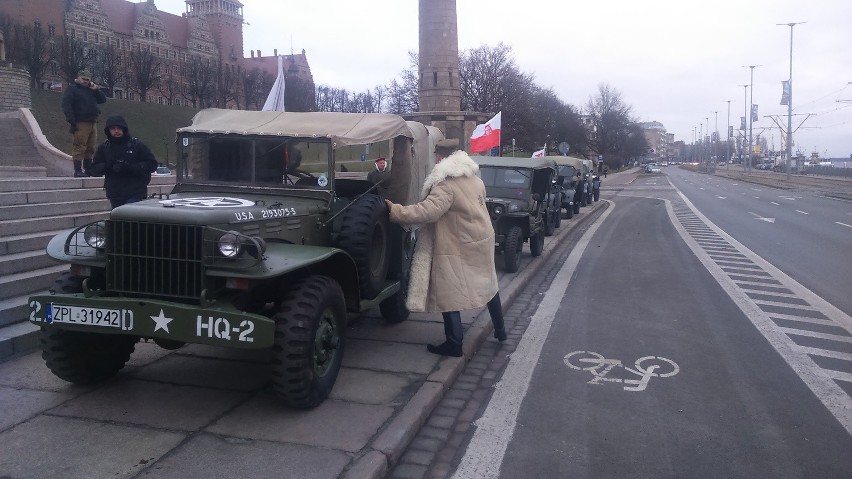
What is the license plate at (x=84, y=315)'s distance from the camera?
475 centimetres

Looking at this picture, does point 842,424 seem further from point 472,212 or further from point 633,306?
point 633,306

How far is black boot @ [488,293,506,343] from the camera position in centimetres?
718

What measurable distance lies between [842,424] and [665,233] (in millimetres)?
15462

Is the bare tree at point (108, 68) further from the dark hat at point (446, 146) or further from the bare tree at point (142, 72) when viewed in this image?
the dark hat at point (446, 146)

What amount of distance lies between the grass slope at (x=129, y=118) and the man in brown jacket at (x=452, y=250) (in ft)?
113

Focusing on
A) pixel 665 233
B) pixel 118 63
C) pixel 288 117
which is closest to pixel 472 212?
pixel 288 117

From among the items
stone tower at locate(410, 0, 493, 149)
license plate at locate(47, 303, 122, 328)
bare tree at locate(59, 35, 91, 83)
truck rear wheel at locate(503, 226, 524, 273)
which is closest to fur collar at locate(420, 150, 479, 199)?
license plate at locate(47, 303, 122, 328)

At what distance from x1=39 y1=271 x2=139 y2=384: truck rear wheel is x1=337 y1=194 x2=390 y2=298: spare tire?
75.6 inches

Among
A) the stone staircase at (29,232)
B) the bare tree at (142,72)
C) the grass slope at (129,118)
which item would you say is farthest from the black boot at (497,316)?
the bare tree at (142,72)

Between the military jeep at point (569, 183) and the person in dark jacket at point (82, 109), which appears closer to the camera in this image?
the person in dark jacket at point (82, 109)

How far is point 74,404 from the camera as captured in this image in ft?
16.9

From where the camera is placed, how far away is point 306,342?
4895mm

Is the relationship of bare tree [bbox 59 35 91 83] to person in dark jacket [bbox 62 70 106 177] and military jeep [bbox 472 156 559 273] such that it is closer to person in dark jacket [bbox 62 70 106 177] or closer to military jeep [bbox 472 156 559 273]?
person in dark jacket [bbox 62 70 106 177]

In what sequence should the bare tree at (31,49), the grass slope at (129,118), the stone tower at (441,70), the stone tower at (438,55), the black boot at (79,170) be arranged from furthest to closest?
the bare tree at (31,49) < the grass slope at (129,118) < the stone tower at (441,70) < the stone tower at (438,55) < the black boot at (79,170)
